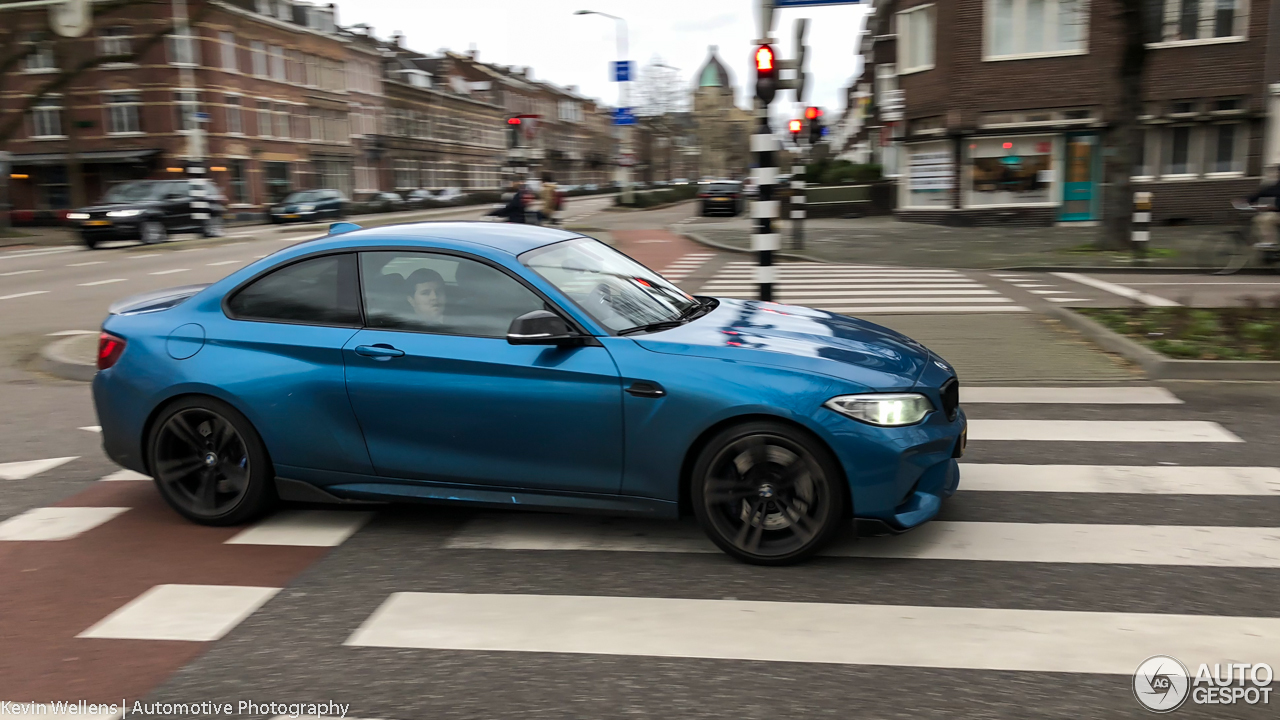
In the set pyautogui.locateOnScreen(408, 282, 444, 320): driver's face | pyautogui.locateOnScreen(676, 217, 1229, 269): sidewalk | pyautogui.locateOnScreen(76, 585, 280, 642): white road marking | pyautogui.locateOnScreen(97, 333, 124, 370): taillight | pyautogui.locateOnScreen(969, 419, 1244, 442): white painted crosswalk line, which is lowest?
pyautogui.locateOnScreen(969, 419, 1244, 442): white painted crosswalk line

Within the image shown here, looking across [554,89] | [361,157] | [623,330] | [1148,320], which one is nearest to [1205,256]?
[1148,320]

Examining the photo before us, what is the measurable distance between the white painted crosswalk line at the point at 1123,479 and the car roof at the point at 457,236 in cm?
263

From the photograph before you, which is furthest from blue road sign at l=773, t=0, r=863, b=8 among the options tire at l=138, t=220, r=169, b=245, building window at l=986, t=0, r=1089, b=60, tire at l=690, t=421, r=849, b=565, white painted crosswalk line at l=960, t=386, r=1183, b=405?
tire at l=138, t=220, r=169, b=245

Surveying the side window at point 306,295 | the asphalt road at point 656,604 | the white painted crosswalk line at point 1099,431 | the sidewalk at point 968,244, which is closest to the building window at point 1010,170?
the sidewalk at point 968,244

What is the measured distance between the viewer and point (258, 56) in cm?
5697

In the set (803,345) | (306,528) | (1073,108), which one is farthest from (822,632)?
(1073,108)

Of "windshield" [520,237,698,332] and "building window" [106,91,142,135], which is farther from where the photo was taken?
"building window" [106,91,142,135]

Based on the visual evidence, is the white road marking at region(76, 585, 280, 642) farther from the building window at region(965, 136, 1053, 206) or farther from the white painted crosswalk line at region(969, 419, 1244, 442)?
the building window at region(965, 136, 1053, 206)

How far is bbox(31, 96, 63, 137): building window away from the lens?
50.7 metres

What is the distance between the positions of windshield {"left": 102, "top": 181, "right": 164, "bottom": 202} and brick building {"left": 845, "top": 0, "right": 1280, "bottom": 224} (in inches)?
870

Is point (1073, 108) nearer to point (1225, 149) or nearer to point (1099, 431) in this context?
point (1225, 149)

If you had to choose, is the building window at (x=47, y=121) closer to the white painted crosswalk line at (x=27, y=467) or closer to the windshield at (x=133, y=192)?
the windshield at (x=133, y=192)

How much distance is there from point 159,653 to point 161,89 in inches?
2106

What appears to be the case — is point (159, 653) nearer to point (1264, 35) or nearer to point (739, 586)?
point (739, 586)
